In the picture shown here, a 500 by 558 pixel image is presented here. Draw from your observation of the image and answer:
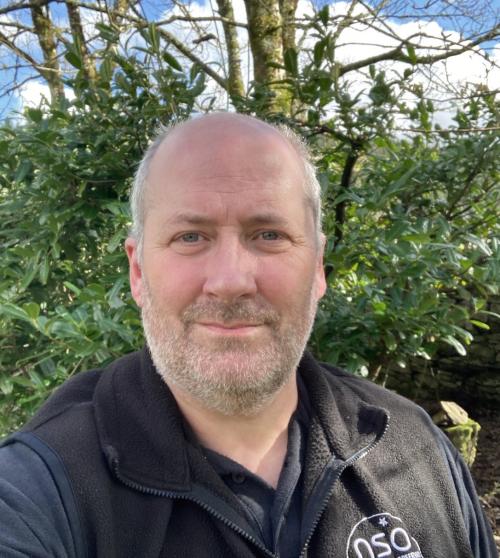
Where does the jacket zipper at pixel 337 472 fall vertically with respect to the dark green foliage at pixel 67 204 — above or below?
below

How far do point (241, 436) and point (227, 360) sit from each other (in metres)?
0.23

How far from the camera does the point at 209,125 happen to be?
66.2 inches

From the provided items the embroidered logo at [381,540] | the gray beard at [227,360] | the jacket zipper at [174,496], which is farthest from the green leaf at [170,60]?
the embroidered logo at [381,540]

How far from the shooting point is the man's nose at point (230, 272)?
57.9 inches

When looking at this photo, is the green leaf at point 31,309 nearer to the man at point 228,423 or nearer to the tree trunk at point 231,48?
the man at point 228,423

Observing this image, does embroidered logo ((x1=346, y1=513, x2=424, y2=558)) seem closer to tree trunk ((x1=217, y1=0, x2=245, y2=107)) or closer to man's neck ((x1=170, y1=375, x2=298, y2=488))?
man's neck ((x1=170, y1=375, x2=298, y2=488))

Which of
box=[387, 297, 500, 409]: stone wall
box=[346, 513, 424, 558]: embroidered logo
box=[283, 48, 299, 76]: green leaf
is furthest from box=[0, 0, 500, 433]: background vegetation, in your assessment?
box=[387, 297, 500, 409]: stone wall

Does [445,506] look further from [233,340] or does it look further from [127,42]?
[127,42]

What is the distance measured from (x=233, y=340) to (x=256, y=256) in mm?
230

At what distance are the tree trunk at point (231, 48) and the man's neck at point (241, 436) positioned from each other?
7.43 ft

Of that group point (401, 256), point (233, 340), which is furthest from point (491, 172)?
point (233, 340)

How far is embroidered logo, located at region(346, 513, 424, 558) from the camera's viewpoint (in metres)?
1.47

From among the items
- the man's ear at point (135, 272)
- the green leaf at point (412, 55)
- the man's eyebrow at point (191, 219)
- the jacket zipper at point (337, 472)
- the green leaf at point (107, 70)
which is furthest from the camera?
the green leaf at point (412, 55)

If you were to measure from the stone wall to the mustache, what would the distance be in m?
3.87
